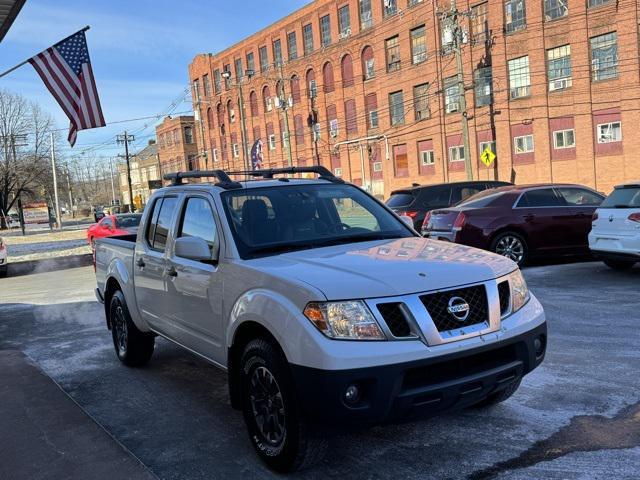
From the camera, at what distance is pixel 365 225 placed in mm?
4805

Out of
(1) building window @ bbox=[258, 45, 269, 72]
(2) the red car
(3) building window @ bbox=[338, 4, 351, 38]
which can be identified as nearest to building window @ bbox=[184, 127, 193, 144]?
(1) building window @ bbox=[258, 45, 269, 72]

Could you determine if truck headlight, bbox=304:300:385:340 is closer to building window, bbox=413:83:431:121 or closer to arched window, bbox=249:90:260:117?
building window, bbox=413:83:431:121

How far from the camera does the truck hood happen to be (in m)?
3.25

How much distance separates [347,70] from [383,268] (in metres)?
47.1

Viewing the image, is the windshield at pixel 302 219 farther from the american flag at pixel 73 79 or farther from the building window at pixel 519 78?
the building window at pixel 519 78

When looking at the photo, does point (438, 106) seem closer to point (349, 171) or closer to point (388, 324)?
point (349, 171)

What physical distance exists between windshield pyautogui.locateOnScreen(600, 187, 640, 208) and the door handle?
24.1ft

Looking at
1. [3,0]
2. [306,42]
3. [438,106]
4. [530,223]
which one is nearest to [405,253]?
[530,223]

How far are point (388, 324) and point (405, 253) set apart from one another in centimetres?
80

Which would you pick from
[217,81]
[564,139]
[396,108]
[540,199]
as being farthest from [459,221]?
[217,81]

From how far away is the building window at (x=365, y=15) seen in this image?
150 ft

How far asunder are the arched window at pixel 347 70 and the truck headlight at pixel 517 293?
151ft

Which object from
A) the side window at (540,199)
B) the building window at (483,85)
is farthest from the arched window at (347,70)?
the side window at (540,199)

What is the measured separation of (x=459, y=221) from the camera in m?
11.1
